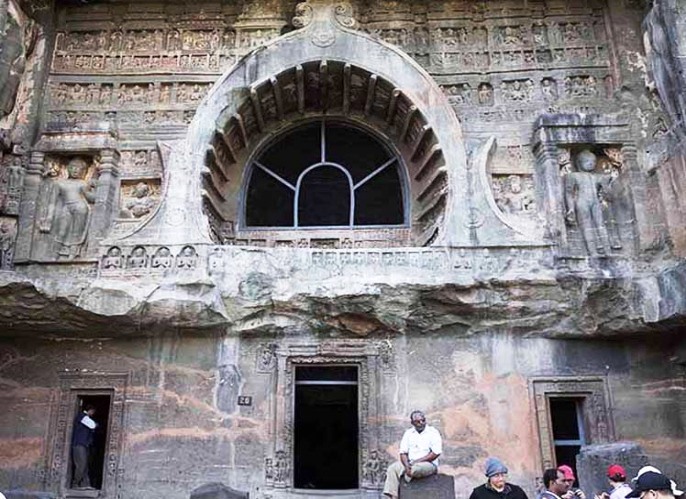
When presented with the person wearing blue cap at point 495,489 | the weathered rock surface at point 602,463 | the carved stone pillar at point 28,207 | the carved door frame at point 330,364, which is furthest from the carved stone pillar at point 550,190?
the carved stone pillar at point 28,207

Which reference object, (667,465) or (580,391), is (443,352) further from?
(667,465)

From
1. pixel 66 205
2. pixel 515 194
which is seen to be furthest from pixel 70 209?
pixel 515 194

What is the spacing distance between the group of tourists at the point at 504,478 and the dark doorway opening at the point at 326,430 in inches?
103

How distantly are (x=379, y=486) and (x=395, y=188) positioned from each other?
4729 millimetres

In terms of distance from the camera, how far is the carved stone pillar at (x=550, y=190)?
9.06m

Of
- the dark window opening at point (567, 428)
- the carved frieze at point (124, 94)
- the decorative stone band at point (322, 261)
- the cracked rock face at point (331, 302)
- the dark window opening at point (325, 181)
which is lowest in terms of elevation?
the dark window opening at point (567, 428)

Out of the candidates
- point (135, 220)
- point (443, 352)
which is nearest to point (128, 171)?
point (135, 220)

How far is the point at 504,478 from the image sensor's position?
5.45 m

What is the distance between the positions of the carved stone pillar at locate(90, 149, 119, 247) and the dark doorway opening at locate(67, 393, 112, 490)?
2223mm

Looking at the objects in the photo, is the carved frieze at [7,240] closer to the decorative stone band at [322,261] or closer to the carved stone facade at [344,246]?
the carved stone facade at [344,246]

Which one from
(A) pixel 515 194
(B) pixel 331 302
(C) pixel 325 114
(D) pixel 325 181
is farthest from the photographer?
(C) pixel 325 114

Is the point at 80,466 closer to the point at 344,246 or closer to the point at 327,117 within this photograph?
the point at 344,246

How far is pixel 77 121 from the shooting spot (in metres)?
9.86

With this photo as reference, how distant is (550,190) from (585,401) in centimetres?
300
